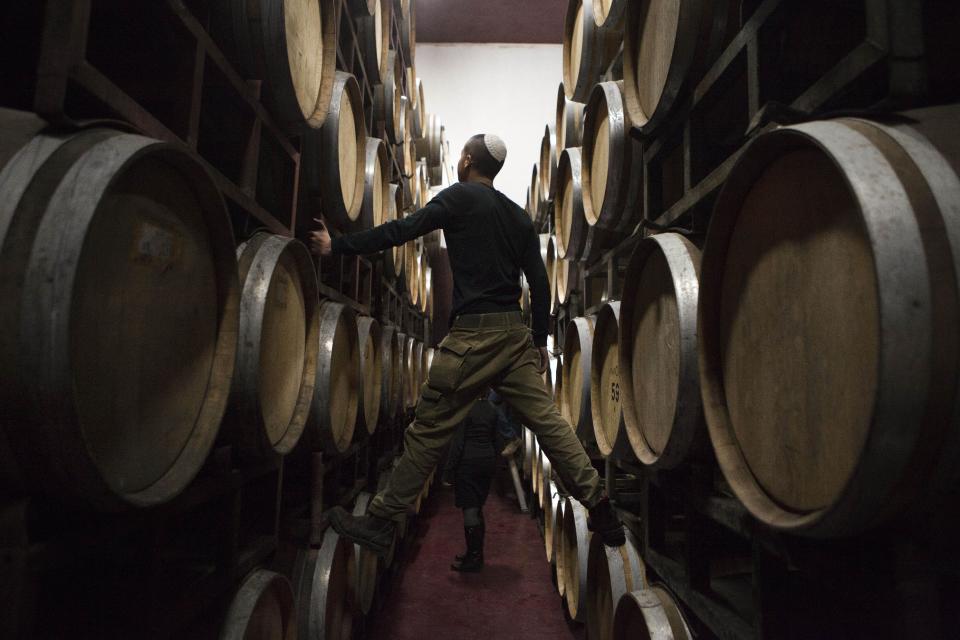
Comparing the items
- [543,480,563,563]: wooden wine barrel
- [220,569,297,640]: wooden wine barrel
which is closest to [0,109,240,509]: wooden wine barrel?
[220,569,297,640]: wooden wine barrel

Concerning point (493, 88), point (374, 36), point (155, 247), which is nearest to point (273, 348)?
point (155, 247)

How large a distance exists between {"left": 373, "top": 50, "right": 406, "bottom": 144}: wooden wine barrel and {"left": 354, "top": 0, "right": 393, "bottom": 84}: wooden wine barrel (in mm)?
55

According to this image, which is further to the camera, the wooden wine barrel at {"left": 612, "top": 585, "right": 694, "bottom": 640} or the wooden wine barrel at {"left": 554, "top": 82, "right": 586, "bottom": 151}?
the wooden wine barrel at {"left": 554, "top": 82, "right": 586, "bottom": 151}

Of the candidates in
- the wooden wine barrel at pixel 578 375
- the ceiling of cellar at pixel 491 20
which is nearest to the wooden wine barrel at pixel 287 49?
the wooden wine barrel at pixel 578 375

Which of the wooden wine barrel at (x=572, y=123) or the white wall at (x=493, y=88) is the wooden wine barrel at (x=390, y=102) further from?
the white wall at (x=493, y=88)

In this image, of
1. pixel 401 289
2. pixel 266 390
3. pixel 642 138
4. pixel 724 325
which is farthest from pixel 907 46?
pixel 401 289

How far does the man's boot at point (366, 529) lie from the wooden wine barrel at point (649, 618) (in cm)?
112

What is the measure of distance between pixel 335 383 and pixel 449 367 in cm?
54

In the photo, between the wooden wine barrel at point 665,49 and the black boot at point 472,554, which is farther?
the black boot at point 472,554

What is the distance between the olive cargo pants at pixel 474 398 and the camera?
9.44ft

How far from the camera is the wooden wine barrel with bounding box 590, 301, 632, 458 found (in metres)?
2.70

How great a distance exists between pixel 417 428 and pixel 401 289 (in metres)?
3.53

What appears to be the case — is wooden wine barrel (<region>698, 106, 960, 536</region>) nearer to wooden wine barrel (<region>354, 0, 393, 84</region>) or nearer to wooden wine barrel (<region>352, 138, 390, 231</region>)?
wooden wine barrel (<region>352, 138, 390, 231</region>)

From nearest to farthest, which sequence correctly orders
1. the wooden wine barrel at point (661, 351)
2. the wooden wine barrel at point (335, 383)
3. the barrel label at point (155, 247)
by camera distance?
the barrel label at point (155, 247), the wooden wine barrel at point (661, 351), the wooden wine barrel at point (335, 383)
